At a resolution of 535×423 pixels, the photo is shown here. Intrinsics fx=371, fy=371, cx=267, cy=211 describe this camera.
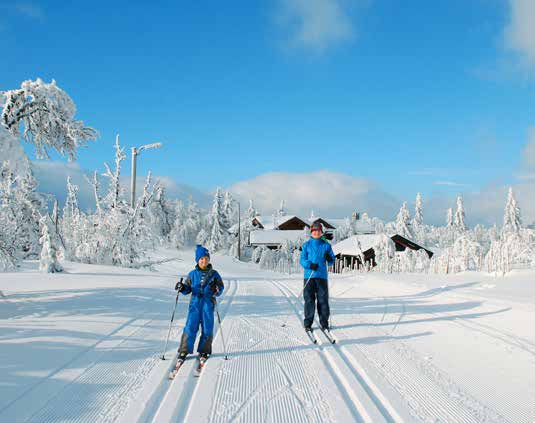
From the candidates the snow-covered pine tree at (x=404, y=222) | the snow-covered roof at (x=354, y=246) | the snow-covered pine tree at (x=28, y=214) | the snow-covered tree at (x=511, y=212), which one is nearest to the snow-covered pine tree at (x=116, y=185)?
the snow-covered pine tree at (x=28, y=214)

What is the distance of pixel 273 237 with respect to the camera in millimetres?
55969

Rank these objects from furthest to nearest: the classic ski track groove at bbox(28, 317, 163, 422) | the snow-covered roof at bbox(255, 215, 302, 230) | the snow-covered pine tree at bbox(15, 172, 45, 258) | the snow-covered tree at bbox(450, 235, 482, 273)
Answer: the snow-covered roof at bbox(255, 215, 302, 230) < the snow-covered tree at bbox(450, 235, 482, 273) < the snow-covered pine tree at bbox(15, 172, 45, 258) < the classic ski track groove at bbox(28, 317, 163, 422)

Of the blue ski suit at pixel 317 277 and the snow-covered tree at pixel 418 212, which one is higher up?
the snow-covered tree at pixel 418 212

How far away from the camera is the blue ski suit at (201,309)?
4828 mm

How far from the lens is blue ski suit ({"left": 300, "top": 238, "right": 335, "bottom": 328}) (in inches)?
256

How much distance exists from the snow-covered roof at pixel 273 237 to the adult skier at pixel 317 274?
45.7m

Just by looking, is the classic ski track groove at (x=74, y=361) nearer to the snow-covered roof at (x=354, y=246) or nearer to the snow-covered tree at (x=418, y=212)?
the snow-covered roof at (x=354, y=246)

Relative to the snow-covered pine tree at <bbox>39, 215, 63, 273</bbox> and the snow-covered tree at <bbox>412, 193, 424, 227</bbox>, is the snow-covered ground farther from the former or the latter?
the snow-covered tree at <bbox>412, 193, 424, 227</bbox>

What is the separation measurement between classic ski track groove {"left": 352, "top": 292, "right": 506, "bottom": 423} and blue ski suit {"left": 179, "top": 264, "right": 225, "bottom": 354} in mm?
2158

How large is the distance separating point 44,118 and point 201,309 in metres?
5.64

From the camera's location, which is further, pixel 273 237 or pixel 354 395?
pixel 273 237

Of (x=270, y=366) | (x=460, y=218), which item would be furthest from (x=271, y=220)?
(x=270, y=366)

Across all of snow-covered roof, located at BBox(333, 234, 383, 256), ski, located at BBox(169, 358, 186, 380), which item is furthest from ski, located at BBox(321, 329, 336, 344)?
snow-covered roof, located at BBox(333, 234, 383, 256)

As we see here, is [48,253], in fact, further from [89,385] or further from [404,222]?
[404,222]
